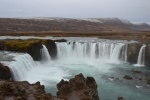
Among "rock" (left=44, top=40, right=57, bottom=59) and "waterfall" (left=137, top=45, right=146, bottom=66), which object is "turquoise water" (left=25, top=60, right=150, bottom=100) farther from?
"waterfall" (left=137, top=45, right=146, bottom=66)

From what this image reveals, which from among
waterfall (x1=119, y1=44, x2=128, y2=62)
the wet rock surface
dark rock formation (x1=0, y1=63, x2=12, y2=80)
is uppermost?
dark rock formation (x1=0, y1=63, x2=12, y2=80)

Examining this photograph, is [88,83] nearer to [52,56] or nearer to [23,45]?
[23,45]

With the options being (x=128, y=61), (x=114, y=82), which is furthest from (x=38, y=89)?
(x=128, y=61)

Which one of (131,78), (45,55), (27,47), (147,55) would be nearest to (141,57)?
(147,55)

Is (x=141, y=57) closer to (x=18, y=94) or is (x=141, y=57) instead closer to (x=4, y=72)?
(x=4, y=72)

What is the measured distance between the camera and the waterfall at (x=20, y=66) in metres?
28.1

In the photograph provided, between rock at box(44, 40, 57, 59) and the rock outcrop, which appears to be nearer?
the rock outcrop

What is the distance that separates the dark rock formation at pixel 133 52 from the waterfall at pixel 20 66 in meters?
18.4

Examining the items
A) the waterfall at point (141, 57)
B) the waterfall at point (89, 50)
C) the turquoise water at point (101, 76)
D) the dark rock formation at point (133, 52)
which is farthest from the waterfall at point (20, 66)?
the waterfall at point (141, 57)

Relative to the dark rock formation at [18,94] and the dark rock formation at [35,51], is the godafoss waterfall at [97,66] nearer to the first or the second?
the dark rock formation at [35,51]

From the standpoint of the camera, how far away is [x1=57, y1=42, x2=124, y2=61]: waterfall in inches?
1850

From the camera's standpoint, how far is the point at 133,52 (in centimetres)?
4503

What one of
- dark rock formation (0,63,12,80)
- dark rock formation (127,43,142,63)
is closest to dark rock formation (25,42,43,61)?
dark rock formation (0,63,12,80)

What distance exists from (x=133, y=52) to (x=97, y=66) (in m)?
8.21
